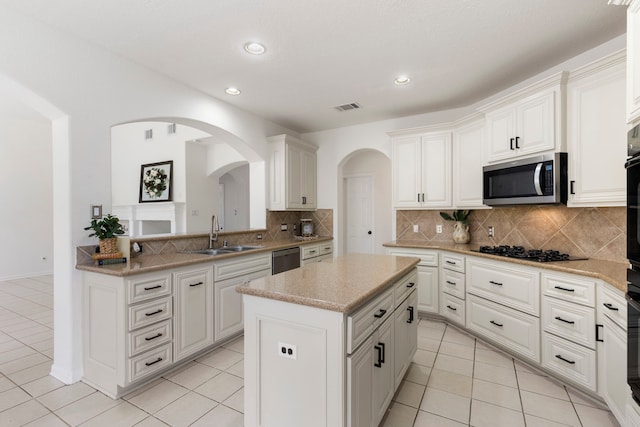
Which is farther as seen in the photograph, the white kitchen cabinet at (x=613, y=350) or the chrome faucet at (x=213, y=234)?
the chrome faucet at (x=213, y=234)

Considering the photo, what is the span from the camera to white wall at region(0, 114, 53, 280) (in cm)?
561

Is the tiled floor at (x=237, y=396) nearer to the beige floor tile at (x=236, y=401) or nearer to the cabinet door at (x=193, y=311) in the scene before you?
the beige floor tile at (x=236, y=401)

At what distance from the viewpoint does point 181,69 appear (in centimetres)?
290

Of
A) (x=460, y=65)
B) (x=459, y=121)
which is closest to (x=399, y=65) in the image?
(x=460, y=65)

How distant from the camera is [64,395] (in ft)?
7.19

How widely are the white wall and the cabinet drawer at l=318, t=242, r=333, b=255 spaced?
5739 millimetres

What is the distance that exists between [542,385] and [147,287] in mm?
3140

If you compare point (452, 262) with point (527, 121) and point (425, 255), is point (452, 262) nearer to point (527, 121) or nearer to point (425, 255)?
point (425, 255)

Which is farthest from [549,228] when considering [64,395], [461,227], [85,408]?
[64,395]

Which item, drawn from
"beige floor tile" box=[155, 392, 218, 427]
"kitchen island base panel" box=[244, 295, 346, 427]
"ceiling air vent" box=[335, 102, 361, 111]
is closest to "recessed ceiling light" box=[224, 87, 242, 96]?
"ceiling air vent" box=[335, 102, 361, 111]

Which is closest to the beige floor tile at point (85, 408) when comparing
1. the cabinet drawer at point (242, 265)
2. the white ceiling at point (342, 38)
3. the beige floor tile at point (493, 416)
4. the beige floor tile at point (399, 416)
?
the cabinet drawer at point (242, 265)

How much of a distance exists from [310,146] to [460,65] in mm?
2614

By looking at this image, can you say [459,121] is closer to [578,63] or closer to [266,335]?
[578,63]

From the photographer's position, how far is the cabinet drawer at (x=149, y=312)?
2203 mm
